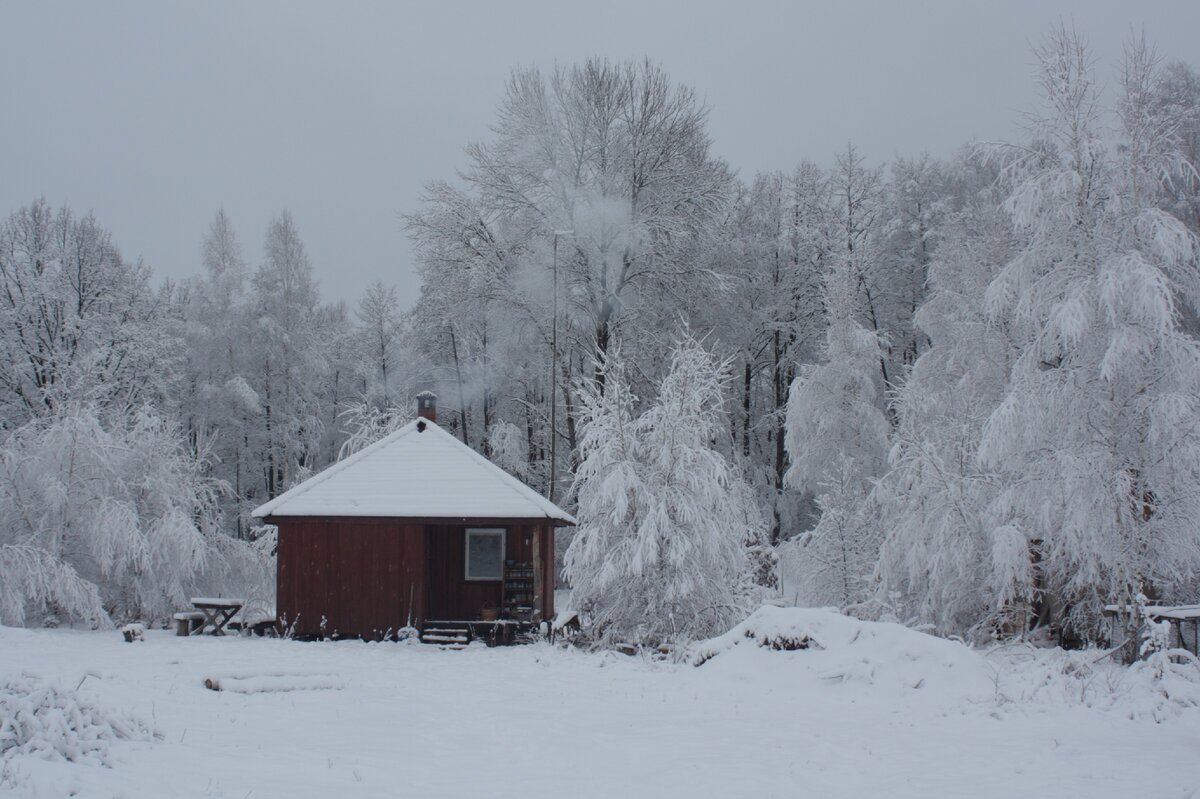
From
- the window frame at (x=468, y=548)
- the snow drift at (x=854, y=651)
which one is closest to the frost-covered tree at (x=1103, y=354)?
the snow drift at (x=854, y=651)

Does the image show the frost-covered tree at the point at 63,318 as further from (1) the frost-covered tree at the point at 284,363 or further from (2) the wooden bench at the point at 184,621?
(2) the wooden bench at the point at 184,621

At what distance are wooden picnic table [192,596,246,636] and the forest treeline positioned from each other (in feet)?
5.67

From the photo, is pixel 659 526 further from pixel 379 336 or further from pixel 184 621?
pixel 379 336

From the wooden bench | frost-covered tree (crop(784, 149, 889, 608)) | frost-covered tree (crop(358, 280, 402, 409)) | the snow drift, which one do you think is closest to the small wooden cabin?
the wooden bench

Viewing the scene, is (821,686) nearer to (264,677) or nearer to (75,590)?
(264,677)

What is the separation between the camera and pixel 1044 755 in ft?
25.9

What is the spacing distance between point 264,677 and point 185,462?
1155 centimetres

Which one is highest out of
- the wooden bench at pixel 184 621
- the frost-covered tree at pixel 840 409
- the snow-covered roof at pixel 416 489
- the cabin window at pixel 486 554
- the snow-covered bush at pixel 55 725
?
the frost-covered tree at pixel 840 409

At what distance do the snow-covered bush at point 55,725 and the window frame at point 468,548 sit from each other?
11.1 meters

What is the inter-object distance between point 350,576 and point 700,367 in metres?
7.74

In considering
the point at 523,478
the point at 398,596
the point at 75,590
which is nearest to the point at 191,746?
the point at 398,596

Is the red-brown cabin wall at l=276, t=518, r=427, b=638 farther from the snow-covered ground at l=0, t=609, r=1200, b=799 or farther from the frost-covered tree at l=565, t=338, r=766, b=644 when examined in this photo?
the frost-covered tree at l=565, t=338, r=766, b=644

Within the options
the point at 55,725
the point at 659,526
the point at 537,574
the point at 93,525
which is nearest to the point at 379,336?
the point at 93,525

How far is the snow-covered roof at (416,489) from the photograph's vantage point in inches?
682
